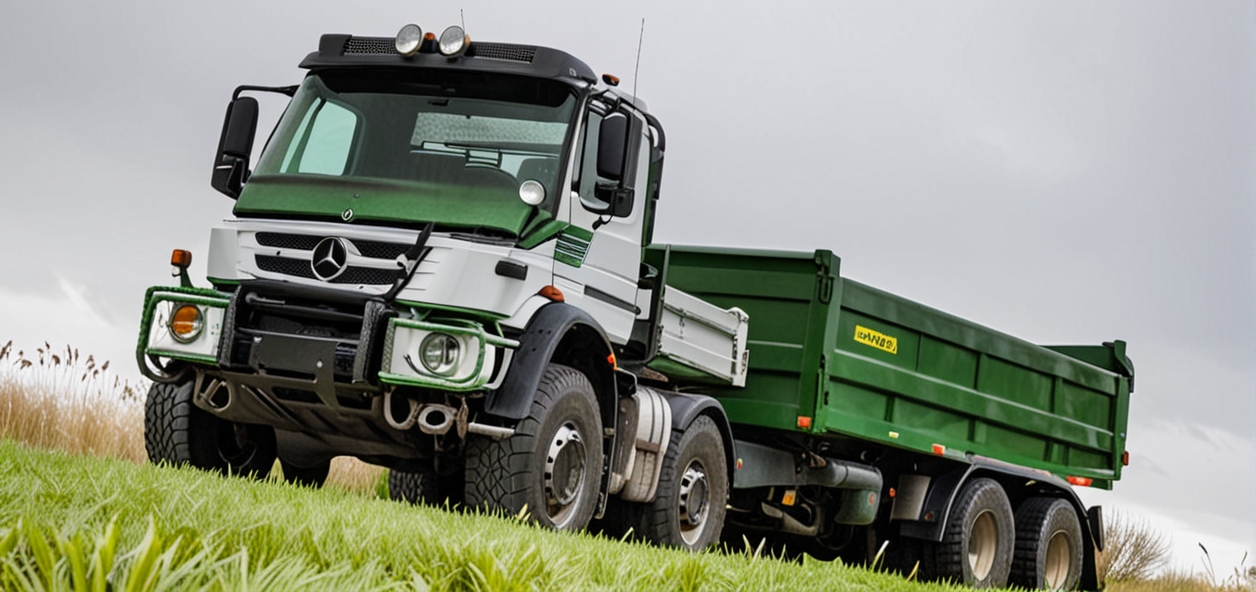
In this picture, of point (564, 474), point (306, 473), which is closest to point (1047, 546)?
point (564, 474)

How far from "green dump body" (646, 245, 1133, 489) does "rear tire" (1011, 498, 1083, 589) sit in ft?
1.59

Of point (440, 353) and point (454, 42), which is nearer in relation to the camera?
point (440, 353)

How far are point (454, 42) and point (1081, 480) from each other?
910 cm

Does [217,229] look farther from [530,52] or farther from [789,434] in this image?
[789,434]

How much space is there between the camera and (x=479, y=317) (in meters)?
8.19

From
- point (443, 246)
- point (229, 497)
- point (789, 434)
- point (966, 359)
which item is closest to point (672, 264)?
point (789, 434)

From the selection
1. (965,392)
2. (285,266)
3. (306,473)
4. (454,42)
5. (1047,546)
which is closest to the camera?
(285,266)

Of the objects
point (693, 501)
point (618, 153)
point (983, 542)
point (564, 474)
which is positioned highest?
point (618, 153)

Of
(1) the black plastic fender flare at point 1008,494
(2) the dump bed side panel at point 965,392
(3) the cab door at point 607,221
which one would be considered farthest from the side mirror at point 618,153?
(1) the black plastic fender flare at point 1008,494

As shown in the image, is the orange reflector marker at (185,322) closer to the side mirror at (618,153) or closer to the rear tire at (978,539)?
the side mirror at (618,153)

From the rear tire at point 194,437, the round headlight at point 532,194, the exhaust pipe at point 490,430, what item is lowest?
the rear tire at point 194,437

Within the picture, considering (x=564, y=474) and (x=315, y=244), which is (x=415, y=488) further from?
(x=315, y=244)

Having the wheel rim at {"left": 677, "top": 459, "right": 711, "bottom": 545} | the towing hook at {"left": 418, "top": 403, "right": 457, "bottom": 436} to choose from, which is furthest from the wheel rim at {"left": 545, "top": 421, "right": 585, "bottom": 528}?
the wheel rim at {"left": 677, "top": 459, "right": 711, "bottom": 545}

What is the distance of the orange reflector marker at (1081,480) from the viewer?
15.1 meters
